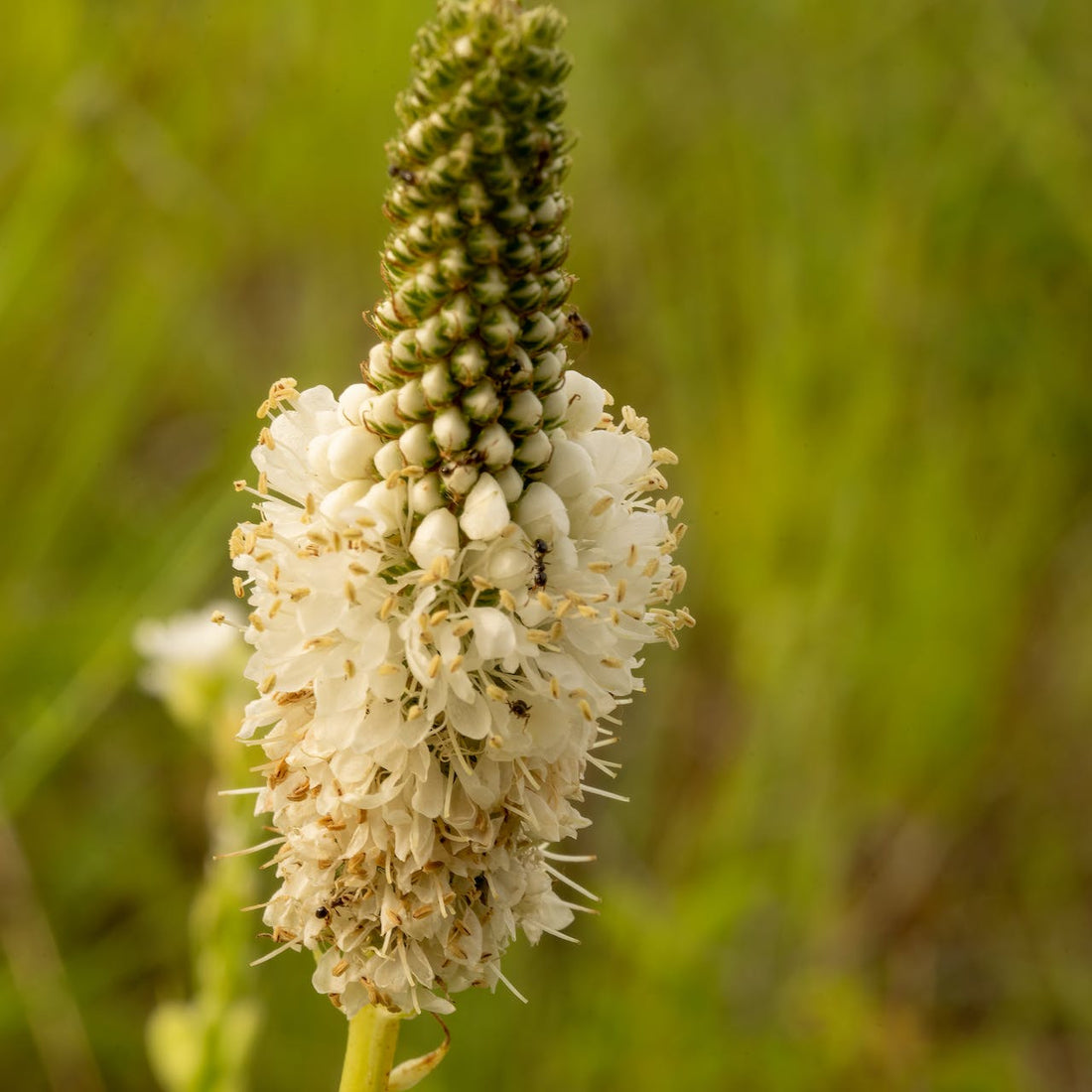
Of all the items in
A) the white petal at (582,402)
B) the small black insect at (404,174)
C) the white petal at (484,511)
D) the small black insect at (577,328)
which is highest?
the small black insect at (404,174)

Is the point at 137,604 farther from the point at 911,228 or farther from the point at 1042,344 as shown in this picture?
the point at 1042,344

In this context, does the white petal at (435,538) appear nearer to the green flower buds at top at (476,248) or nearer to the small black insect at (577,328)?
the green flower buds at top at (476,248)

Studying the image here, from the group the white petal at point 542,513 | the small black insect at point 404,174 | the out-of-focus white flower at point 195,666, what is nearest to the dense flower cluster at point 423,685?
the white petal at point 542,513

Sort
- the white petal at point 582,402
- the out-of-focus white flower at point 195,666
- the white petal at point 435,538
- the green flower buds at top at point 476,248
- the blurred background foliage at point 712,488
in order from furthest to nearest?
the blurred background foliage at point 712,488, the out-of-focus white flower at point 195,666, the white petal at point 582,402, the white petal at point 435,538, the green flower buds at top at point 476,248

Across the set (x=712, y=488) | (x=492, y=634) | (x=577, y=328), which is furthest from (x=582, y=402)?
(x=712, y=488)

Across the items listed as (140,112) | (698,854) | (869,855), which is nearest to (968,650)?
(869,855)

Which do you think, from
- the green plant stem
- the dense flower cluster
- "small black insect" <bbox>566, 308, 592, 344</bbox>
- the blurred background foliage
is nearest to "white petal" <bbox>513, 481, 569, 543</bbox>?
the dense flower cluster
